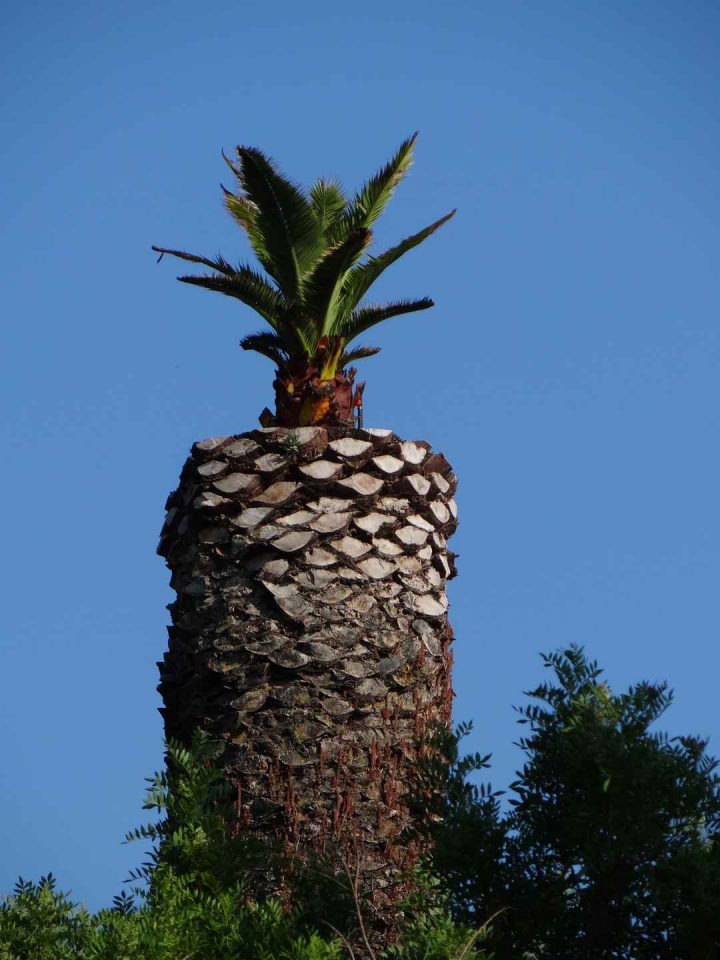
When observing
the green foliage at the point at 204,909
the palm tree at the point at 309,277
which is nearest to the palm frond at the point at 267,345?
the palm tree at the point at 309,277

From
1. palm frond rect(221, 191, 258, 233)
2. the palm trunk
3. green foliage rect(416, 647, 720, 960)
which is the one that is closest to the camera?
green foliage rect(416, 647, 720, 960)

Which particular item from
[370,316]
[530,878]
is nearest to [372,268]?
[370,316]

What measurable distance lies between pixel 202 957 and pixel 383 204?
15.5ft

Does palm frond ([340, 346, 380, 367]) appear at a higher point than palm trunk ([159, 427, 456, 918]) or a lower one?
higher

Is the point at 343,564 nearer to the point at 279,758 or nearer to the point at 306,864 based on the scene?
the point at 279,758

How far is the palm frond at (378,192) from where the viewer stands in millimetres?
8406

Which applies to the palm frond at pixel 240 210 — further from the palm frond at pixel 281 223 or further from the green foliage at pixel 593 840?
the green foliage at pixel 593 840

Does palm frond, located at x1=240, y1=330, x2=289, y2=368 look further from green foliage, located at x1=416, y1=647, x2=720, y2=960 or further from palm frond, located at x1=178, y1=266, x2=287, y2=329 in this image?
green foliage, located at x1=416, y1=647, x2=720, y2=960

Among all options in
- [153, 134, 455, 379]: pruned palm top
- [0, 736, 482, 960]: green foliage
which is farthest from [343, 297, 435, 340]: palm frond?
[0, 736, 482, 960]: green foliage

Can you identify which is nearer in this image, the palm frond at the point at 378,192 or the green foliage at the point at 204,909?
the green foliage at the point at 204,909

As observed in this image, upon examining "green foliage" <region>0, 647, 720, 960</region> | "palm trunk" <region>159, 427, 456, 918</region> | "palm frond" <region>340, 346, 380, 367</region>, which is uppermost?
"palm frond" <region>340, 346, 380, 367</region>

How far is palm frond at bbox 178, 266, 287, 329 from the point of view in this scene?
27.1 ft

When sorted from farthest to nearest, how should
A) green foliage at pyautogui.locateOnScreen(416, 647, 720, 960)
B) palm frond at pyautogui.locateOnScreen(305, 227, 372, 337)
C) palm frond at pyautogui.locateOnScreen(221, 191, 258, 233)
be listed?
palm frond at pyautogui.locateOnScreen(221, 191, 258, 233)
palm frond at pyautogui.locateOnScreen(305, 227, 372, 337)
green foliage at pyautogui.locateOnScreen(416, 647, 720, 960)

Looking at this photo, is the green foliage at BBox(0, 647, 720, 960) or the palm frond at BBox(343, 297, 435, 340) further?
the palm frond at BBox(343, 297, 435, 340)
